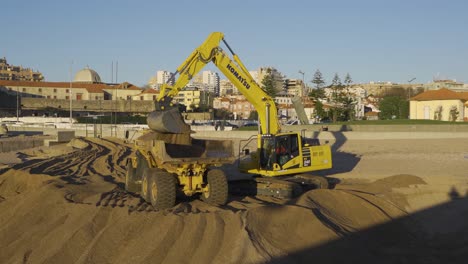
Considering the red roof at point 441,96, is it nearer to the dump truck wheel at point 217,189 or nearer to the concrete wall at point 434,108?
the concrete wall at point 434,108

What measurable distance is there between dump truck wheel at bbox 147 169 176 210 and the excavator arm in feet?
18.4

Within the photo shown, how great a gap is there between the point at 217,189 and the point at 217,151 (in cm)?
152

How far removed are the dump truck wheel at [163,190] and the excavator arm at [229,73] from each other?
18.4 ft

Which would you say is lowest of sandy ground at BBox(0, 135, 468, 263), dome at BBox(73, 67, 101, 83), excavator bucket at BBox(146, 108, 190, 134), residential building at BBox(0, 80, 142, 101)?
sandy ground at BBox(0, 135, 468, 263)

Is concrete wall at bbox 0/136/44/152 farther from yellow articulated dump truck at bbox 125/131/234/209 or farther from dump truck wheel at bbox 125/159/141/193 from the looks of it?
yellow articulated dump truck at bbox 125/131/234/209

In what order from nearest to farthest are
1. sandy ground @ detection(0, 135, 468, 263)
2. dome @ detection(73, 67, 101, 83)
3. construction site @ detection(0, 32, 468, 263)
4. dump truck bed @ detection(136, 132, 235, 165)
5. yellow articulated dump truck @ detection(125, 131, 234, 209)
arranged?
sandy ground @ detection(0, 135, 468, 263)
construction site @ detection(0, 32, 468, 263)
yellow articulated dump truck @ detection(125, 131, 234, 209)
dump truck bed @ detection(136, 132, 235, 165)
dome @ detection(73, 67, 101, 83)

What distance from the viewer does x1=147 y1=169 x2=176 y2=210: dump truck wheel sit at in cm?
1446

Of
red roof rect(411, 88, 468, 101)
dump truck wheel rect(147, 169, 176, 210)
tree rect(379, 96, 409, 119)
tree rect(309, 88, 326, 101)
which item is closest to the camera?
dump truck wheel rect(147, 169, 176, 210)

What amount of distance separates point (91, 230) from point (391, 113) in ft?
273

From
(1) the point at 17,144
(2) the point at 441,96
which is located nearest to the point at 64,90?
(2) the point at 441,96

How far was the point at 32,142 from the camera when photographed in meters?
49.7

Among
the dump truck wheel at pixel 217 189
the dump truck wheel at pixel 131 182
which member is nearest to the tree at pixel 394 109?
the dump truck wheel at pixel 131 182

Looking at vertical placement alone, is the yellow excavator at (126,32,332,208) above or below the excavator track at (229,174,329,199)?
above

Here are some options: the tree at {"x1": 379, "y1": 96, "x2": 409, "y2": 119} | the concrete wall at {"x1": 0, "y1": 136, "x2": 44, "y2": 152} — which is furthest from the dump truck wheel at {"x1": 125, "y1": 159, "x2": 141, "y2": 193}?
the tree at {"x1": 379, "y1": 96, "x2": 409, "y2": 119}
